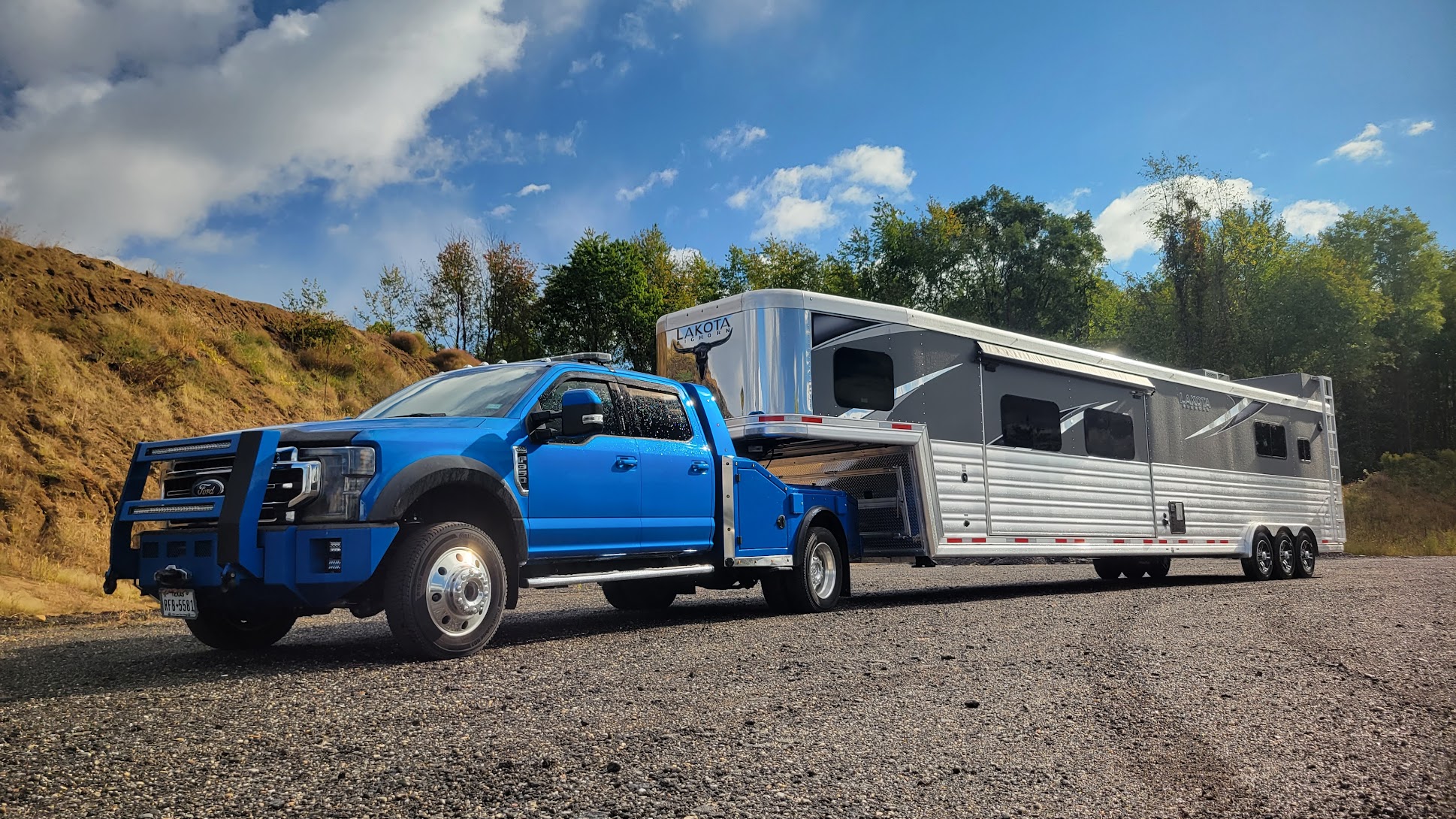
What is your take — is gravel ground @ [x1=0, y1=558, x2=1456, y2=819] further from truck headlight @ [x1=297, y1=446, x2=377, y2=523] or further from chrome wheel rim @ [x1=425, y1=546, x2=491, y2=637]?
truck headlight @ [x1=297, y1=446, x2=377, y2=523]

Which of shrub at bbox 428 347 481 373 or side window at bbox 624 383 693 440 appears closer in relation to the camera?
side window at bbox 624 383 693 440

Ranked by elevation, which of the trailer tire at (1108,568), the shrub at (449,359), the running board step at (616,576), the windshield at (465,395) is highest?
the shrub at (449,359)

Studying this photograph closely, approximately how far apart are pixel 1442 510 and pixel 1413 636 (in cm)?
3563

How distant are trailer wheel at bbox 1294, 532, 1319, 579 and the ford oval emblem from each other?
57.3ft

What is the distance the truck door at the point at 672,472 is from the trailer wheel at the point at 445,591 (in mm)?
1689

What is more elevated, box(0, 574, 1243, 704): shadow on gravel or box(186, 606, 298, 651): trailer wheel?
box(186, 606, 298, 651): trailer wheel

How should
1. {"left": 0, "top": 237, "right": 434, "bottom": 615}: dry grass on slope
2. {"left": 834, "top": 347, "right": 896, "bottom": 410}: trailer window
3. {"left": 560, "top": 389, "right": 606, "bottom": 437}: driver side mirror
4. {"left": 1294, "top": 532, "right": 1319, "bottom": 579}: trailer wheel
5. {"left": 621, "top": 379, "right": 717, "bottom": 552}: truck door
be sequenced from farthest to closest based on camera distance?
{"left": 1294, "top": 532, "right": 1319, "bottom": 579}: trailer wheel → {"left": 0, "top": 237, "right": 434, "bottom": 615}: dry grass on slope → {"left": 834, "top": 347, "right": 896, "bottom": 410}: trailer window → {"left": 621, "top": 379, "right": 717, "bottom": 552}: truck door → {"left": 560, "top": 389, "right": 606, "bottom": 437}: driver side mirror

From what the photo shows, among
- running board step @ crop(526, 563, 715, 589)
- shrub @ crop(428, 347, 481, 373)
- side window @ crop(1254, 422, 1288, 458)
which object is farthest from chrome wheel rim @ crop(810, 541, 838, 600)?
shrub @ crop(428, 347, 481, 373)

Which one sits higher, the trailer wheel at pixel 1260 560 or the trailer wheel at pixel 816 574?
the trailer wheel at pixel 816 574

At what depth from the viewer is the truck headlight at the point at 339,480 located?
19.6 ft

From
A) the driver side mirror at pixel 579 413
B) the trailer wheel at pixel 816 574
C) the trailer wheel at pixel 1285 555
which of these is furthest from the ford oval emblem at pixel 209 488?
the trailer wheel at pixel 1285 555

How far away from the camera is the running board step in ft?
22.7

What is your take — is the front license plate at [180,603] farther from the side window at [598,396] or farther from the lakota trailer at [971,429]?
the lakota trailer at [971,429]

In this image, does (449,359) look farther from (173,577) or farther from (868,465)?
(173,577)
